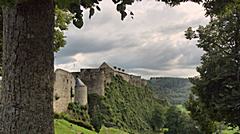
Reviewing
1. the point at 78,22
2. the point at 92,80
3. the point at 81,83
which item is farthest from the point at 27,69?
the point at 92,80

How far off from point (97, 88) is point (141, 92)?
29614 millimetres

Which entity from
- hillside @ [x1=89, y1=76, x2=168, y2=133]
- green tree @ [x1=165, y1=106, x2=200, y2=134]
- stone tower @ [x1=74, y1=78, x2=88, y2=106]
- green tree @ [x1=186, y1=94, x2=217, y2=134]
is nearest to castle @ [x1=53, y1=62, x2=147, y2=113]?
stone tower @ [x1=74, y1=78, x2=88, y2=106]

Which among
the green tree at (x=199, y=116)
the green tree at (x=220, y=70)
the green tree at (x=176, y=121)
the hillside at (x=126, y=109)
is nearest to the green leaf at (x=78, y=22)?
the green tree at (x=220, y=70)

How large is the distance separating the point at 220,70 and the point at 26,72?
75.7 feet

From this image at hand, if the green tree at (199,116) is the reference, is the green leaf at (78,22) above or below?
above

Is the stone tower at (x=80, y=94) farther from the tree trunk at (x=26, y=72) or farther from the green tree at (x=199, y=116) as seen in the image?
the tree trunk at (x=26, y=72)

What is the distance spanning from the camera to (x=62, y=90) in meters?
54.4

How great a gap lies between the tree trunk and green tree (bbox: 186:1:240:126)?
21236 mm

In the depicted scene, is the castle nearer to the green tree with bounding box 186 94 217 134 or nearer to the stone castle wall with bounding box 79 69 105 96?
the stone castle wall with bounding box 79 69 105 96

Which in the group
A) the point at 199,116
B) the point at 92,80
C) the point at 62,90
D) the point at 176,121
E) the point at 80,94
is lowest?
the point at 176,121

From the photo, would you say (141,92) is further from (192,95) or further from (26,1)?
(26,1)

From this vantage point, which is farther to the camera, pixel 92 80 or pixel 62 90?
pixel 92 80

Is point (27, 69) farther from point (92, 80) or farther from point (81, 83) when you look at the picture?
point (92, 80)

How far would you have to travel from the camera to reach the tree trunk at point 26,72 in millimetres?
4832
